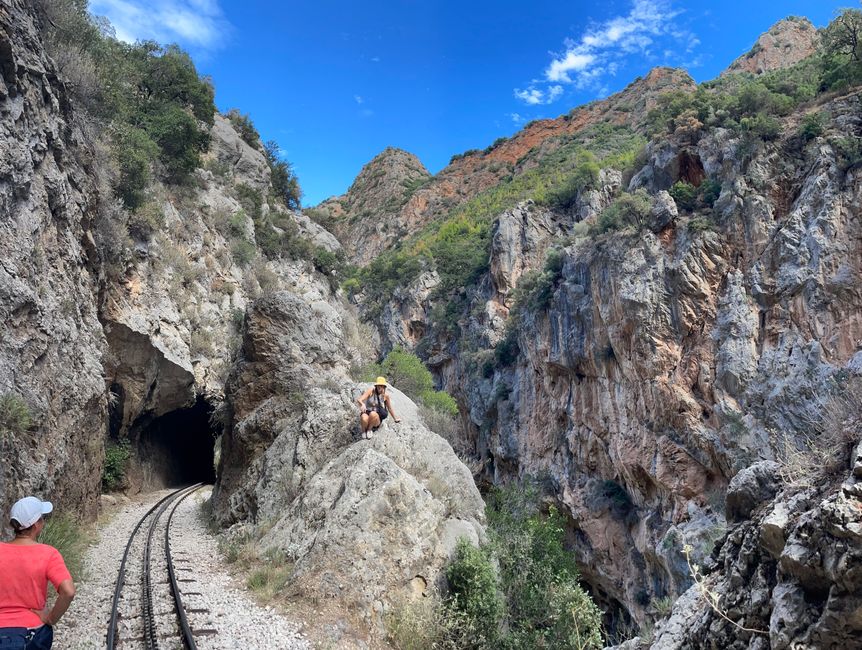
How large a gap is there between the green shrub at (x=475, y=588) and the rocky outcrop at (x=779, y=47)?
65844mm

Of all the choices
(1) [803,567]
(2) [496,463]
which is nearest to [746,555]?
(1) [803,567]

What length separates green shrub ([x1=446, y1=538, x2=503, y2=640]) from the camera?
→ 25.8 ft

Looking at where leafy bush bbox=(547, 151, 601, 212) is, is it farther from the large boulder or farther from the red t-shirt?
the red t-shirt

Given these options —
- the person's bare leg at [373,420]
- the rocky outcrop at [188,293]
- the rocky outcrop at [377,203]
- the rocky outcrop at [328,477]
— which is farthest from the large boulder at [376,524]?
the rocky outcrop at [377,203]

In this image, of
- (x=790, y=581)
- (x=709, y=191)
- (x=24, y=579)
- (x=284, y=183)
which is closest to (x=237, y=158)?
(x=284, y=183)

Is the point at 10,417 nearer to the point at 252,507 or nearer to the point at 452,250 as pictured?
the point at 252,507

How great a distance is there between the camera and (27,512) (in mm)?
3475

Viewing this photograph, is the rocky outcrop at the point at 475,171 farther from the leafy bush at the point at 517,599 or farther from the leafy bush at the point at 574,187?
the leafy bush at the point at 517,599

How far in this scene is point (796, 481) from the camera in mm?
3396

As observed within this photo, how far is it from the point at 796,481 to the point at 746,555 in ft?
1.87

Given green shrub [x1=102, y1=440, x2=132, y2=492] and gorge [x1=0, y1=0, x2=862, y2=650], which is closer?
gorge [x1=0, y1=0, x2=862, y2=650]

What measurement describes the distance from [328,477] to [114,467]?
12216mm

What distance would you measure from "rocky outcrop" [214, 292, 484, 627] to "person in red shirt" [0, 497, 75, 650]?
4837 millimetres

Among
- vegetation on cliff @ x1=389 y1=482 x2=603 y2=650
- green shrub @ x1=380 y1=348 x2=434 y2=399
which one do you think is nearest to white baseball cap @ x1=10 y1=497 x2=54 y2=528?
vegetation on cliff @ x1=389 y1=482 x2=603 y2=650
